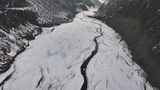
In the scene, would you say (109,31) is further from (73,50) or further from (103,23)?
(73,50)

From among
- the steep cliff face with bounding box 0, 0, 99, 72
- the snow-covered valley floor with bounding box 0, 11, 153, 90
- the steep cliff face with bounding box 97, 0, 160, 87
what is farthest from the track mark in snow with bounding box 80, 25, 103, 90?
the steep cliff face with bounding box 0, 0, 99, 72

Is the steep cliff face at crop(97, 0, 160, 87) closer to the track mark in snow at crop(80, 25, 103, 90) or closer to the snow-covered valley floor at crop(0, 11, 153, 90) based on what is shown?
the snow-covered valley floor at crop(0, 11, 153, 90)

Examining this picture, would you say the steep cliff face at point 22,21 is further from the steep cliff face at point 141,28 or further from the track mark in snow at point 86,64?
the steep cliff face at point 141,28

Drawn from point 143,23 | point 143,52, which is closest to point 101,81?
point 143,52

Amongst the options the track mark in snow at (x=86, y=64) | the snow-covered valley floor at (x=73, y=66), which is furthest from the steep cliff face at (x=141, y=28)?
the track mark in snow at (x=86, y=64)

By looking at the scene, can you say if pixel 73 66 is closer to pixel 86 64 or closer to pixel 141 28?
pixel 86 64
